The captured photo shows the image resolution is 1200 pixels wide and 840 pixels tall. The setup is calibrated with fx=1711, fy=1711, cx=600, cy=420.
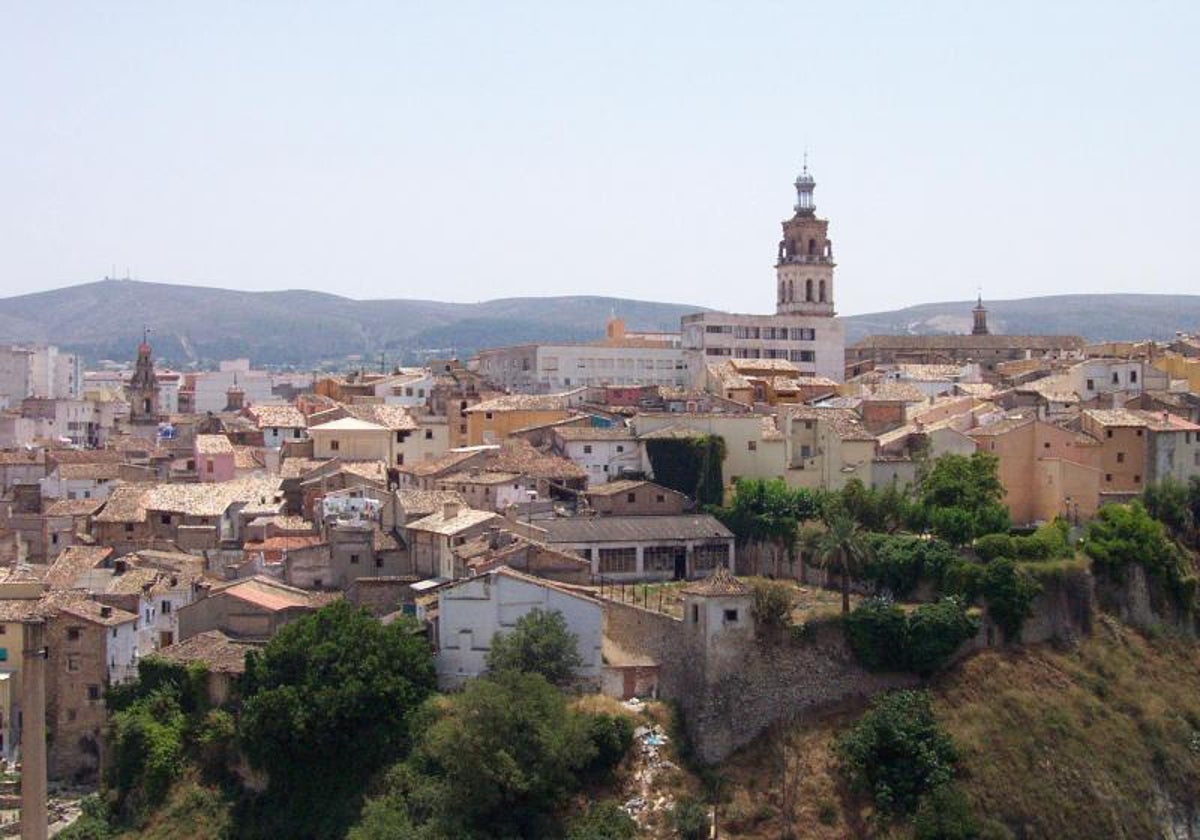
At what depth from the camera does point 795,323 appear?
228 feet

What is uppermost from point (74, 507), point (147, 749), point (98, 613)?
point (74, 507)

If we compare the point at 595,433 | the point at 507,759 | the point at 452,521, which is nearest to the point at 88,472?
the point at 595,433

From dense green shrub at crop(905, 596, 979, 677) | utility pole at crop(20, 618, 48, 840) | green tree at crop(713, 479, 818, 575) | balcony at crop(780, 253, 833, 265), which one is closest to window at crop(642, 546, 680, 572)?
green tree at crop(713, 479, 818, 575)

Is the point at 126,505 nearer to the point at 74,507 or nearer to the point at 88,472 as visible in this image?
the point at 74,507

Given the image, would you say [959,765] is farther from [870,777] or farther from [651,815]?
[651,815]

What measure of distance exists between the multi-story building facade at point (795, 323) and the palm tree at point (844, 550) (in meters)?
26.6

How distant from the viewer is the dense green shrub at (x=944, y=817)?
104 feet

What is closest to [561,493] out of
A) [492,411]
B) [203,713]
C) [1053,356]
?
[492,411]

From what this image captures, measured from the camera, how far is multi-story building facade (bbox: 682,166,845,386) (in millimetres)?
Result: 68000

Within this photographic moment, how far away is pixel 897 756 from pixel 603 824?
5.86m

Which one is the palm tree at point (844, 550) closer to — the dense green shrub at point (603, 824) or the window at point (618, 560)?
the window at point (618, 560)

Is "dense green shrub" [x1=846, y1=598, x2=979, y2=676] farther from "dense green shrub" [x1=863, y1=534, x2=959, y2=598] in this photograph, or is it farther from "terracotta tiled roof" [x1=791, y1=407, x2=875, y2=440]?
"terracotta tiled roof" [x1=791, y1=407, x2=875, y2=440]

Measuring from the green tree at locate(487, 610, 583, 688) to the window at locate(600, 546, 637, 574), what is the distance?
16.5ft

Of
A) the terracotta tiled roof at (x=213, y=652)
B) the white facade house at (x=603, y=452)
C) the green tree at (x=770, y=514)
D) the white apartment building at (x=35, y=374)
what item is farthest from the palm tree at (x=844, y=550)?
the white apartment building at (x=35, y=374)
